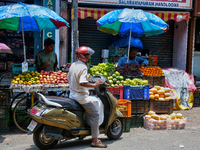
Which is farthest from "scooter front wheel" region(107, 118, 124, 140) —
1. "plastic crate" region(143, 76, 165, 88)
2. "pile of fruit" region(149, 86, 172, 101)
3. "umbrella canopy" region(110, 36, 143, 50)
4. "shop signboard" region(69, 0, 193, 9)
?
"shop signboard" region(69, 0, 193, 9)

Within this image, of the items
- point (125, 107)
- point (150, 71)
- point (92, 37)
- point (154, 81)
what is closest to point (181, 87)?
point (154, 81)

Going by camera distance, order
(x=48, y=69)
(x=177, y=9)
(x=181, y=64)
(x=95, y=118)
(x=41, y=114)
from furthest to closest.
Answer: (x=181, y=64) → (x=177, y=9) → (x=48, y=69) → (x=95, y=118) → (x=41, y=114)

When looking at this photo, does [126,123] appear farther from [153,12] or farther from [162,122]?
[153,12]

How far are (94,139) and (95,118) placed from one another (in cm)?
43

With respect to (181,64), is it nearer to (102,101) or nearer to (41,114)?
(102,101)

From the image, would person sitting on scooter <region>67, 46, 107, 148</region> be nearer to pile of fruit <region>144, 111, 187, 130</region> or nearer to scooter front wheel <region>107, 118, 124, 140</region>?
scooter front wheel <region>107, 118, 124, 140</region>

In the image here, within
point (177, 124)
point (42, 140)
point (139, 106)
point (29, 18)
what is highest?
point (29, 18)

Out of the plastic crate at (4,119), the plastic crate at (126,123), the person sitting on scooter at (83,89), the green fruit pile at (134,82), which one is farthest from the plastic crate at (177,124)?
the plastic crate at (4,119)

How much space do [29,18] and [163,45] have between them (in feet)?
23.1

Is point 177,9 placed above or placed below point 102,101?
above

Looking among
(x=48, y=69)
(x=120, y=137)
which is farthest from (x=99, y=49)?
(x=120, y=137)

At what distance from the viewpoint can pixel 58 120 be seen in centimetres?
452

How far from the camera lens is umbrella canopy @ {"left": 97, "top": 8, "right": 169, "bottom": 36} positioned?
700cm

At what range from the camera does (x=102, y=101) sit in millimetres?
5145
